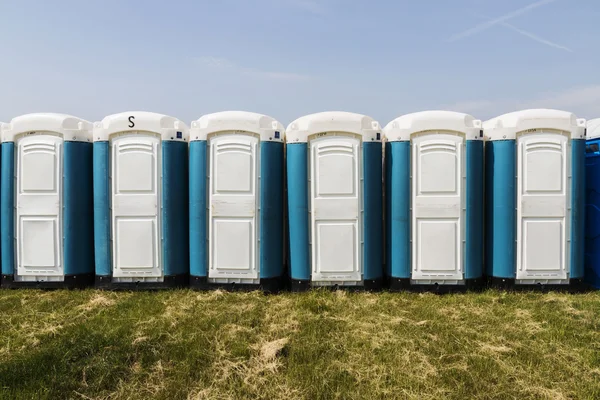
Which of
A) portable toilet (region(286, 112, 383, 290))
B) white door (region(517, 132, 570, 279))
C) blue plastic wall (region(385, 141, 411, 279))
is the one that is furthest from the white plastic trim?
portable toilet (region(286, 112, 383, 290))

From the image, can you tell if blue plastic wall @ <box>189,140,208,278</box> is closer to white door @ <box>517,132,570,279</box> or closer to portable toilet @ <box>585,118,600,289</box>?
white door @ <box>517,132,570,279</box>

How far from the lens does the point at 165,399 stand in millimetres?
3049

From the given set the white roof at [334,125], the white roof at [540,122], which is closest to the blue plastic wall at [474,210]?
the white roof at [540,122]

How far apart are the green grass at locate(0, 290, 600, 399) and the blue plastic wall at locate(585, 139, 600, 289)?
77 cm

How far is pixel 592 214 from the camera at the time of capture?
592 centimetres

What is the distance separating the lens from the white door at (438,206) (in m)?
5.33

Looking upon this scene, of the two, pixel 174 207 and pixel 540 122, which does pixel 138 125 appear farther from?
pixel 540 122

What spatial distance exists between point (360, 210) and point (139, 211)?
348 cm

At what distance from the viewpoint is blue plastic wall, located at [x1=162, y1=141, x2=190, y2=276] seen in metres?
5.59

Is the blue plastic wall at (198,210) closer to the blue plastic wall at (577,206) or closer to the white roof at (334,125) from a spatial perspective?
the white roof at (334,125)

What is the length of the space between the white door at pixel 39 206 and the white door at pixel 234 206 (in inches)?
101

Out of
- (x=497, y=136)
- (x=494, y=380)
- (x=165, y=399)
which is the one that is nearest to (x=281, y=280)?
(x=165, y=399)

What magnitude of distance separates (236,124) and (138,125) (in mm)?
1563

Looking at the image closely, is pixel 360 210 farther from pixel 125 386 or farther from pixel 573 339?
pixel 125 386
